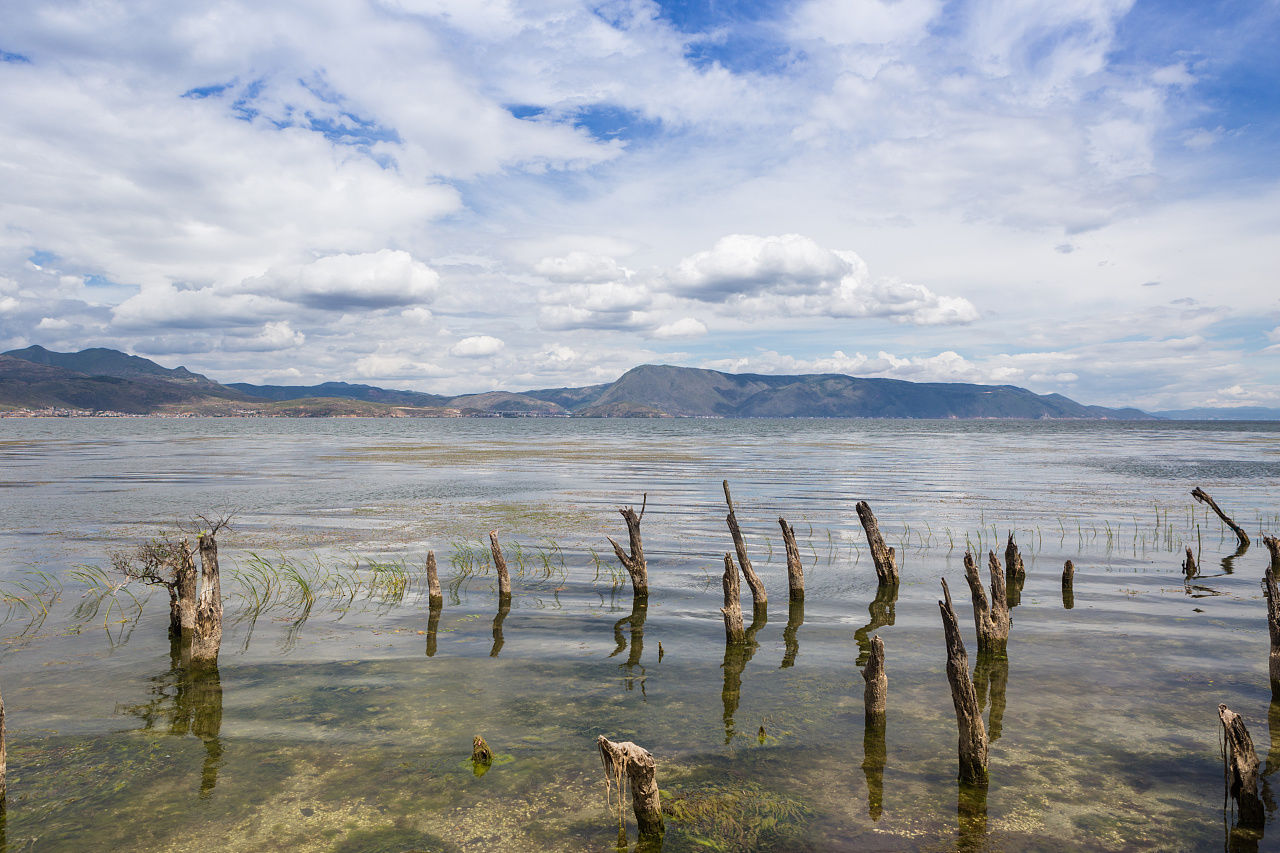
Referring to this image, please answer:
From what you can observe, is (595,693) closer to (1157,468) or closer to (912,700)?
(912,700)

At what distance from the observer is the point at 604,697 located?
12859 mm

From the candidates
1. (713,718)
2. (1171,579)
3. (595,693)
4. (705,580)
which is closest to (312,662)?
(595,693)

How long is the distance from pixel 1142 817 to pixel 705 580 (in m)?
13.4

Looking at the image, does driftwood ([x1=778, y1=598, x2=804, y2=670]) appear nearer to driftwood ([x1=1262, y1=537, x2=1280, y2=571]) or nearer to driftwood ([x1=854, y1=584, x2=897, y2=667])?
driftwood ([x1=854, y1=584, x2=897, y2=667])

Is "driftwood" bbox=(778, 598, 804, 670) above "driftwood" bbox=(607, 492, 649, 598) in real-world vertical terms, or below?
below

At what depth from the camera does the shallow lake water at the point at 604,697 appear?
9047 millimetres

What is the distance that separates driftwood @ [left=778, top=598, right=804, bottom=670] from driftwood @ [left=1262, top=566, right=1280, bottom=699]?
8.07 metres

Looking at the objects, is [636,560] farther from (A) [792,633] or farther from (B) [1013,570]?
(B) [1013,570]

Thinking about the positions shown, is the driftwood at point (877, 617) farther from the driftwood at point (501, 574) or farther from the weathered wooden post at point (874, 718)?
the driftwood at point (501, 574)

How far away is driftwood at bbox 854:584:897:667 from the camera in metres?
15.5

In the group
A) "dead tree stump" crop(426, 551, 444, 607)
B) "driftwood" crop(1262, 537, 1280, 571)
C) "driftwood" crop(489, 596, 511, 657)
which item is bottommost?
"driftwood" crop(489, 596, 511, 657)

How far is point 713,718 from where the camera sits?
39.4 ft

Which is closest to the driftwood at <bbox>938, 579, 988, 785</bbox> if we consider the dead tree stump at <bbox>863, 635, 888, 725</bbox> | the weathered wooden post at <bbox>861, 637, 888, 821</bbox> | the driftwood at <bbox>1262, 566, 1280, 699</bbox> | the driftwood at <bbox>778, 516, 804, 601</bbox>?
the weathered wooden post at <bbox>861, 637, 888, 821</bbox>

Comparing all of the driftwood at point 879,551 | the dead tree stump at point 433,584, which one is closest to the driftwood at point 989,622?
the driftwood at point 879,551
